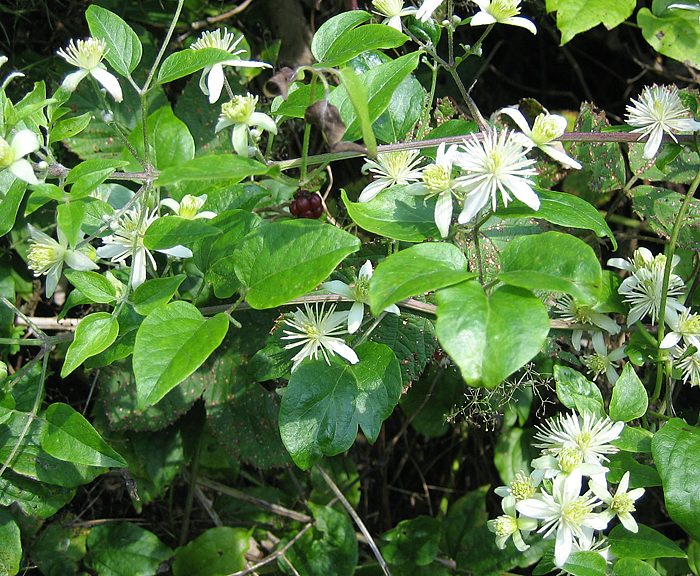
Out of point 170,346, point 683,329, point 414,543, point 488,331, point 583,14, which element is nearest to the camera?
point 488,331

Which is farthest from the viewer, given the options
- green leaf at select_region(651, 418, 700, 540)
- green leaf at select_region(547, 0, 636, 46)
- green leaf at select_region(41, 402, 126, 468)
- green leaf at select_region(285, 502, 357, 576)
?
green leaf at select_region(285, 502, 357, 576)

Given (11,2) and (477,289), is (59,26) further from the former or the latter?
(477,289)

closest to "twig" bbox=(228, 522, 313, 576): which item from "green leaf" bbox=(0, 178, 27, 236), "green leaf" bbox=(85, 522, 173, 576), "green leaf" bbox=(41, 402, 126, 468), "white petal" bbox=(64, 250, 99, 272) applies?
"green leaf" bbox=(85, 522, 173, 576)

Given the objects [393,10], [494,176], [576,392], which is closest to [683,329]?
[576,392]

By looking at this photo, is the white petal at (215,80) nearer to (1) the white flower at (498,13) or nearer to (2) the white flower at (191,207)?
(2) the white flower at (191,207)

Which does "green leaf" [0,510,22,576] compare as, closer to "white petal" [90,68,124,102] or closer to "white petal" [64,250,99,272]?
"white petal" [64,250,99,272]

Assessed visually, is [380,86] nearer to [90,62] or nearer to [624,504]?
[90,62]

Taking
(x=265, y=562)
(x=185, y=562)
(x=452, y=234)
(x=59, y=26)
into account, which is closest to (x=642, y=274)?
(x=452, y=234)
